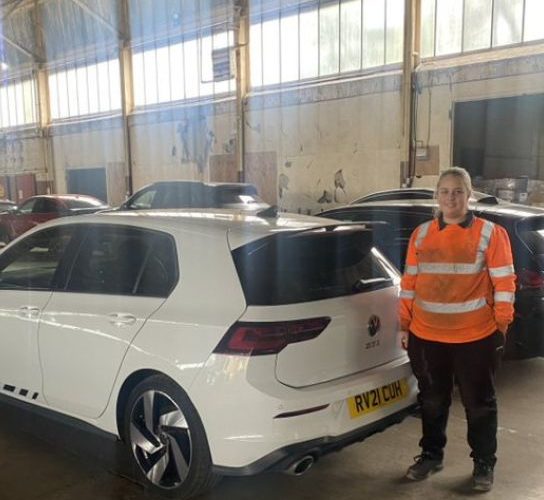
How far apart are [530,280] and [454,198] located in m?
1.72

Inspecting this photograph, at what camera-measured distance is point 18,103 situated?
24562mm

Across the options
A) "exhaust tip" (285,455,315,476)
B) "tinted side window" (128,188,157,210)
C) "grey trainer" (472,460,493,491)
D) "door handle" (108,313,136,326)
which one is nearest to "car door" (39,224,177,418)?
"door handle" (108,313,136,326)

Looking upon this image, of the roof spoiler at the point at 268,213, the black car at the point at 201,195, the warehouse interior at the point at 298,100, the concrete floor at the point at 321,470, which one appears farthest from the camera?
the warehouse interior at the point at 298,100

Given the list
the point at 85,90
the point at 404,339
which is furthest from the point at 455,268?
the point at 85,90

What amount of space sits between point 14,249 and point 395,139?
33.9 ft

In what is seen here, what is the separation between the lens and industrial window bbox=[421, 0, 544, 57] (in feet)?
36.6

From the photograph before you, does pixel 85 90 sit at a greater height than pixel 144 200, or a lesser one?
greater

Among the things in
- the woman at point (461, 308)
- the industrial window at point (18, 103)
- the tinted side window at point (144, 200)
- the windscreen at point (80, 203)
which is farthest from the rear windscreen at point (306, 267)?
the industrial window at point (18, 103)

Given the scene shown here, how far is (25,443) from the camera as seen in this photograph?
3.60 metres

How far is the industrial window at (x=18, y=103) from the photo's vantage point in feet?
77.1

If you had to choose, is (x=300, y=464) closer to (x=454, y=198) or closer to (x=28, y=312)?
(x=454, y=198)

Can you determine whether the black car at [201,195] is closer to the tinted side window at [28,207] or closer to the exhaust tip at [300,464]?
the tinted side window at [28,207]

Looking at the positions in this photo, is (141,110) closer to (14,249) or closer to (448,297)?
(14,249)

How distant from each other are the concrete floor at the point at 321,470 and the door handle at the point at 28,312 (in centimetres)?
80
